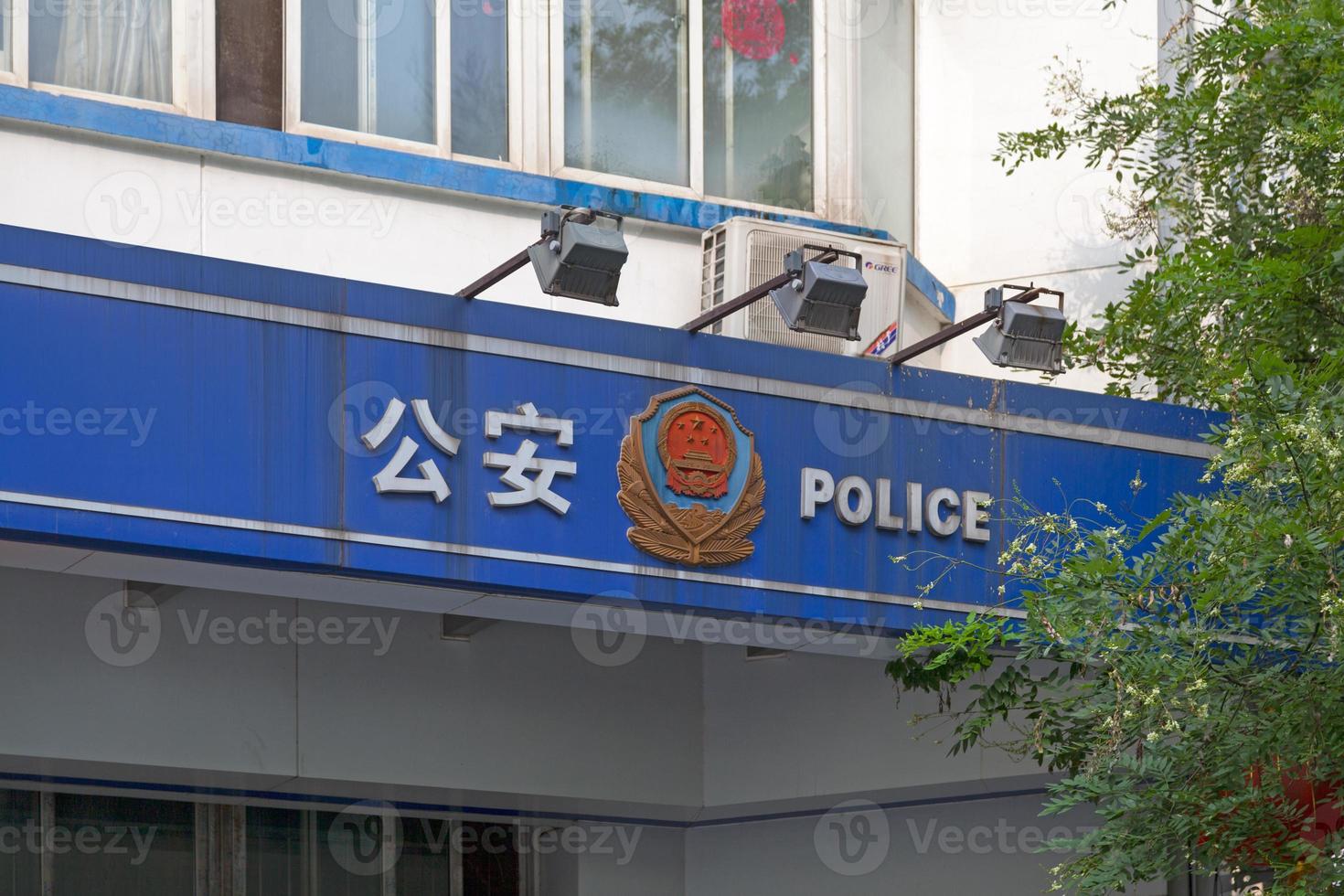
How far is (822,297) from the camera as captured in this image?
7691mm

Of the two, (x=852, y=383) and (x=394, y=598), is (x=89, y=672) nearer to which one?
(x=394, y=598)

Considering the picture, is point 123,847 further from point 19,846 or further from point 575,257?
point 575,257

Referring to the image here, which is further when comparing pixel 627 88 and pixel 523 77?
pixel 627 88

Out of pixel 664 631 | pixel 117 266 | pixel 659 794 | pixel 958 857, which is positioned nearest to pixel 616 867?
pixel 659 794

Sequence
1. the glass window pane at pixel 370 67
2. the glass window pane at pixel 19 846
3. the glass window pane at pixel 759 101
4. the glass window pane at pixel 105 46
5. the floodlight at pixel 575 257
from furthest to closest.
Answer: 1. the glass window pane at pixel 759 101
2. the glass window pane at pixel 19 846
3. the glass window pane at pixel 370 67
4. the glass window pane at pixel 105 46
5. the floodlight at pixel 575 257

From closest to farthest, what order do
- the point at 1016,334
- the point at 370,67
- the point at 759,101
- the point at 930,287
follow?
the point at 1016,334
the point at 370,67
the point at 759,101
the point at 930,287

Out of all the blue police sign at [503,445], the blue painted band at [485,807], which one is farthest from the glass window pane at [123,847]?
the blue police sign at [503,445]

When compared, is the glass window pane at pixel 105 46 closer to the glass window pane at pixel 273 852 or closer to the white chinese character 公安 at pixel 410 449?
the white chinese character 公安 at pixel 410 449

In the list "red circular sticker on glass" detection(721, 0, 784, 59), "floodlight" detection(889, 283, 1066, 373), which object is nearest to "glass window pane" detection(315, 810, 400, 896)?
"floodlight" detection(889, 283, 1066, 373)

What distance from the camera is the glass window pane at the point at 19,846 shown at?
30.3 ft

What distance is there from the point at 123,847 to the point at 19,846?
511 millimetres

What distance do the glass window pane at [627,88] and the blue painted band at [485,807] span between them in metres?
3.56

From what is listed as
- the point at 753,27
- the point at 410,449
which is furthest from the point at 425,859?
the point at 753,27

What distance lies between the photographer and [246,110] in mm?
8570
